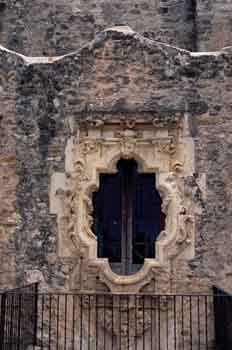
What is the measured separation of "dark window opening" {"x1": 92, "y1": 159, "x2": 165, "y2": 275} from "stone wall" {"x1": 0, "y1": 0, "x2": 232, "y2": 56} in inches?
201

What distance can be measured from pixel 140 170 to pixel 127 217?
2.13 feet

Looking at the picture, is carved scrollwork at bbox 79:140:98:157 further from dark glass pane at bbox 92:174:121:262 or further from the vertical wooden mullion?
the vertical wooden mullion

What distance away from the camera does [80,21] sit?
13125mm

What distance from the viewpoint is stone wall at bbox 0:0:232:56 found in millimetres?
12961

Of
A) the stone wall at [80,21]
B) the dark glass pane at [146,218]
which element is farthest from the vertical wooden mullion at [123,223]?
the stone wall at [80,21]

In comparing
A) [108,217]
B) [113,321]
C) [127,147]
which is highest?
[127,147]

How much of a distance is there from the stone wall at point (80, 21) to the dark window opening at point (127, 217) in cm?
512

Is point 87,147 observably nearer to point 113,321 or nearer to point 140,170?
point 140,170

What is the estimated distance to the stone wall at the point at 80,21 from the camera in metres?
13.0

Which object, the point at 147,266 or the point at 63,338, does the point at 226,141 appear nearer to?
the point at 147,266

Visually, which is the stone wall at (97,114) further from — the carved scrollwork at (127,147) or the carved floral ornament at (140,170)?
the carved scrollwork at (127,147)

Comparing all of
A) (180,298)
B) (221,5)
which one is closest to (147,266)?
(180,298)

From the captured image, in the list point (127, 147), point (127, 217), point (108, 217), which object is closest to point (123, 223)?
point (127, 217)

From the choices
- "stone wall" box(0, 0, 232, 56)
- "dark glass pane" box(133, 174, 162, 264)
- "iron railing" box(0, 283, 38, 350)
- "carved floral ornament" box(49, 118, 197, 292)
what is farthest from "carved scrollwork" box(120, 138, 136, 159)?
"stone wall" box(0, 0, 232, 56)
